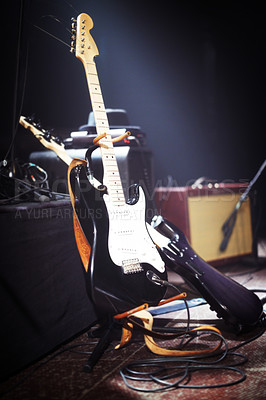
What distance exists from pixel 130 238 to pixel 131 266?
0.11 metres

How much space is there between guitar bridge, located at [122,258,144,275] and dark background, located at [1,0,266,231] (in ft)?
5.06

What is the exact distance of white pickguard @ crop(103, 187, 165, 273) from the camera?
4.49ft

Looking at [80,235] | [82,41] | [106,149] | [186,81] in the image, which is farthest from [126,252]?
[186,81]

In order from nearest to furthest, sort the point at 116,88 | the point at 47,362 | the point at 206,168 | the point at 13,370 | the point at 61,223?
the point at 13,370, the point at 47,362, the point at 61,223, the point at 116,88, the point at 206,168

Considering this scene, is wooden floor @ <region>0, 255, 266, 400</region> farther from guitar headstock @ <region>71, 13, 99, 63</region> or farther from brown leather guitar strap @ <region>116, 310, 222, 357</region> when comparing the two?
guitar headstock @ <region>71, 13, 99, 63</region>

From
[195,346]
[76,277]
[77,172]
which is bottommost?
[195,346]

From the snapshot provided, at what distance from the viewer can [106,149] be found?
5.06 feet

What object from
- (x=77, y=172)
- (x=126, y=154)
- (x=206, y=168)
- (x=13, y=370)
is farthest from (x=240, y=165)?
(x=13, y=370)

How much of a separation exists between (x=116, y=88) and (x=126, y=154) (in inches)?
53.7

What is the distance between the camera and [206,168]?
4.02 meters

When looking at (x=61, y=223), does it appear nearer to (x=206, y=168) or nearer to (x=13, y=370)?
(x=13, y=370)

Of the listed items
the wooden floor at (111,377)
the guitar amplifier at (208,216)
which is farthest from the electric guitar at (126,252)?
the guitar amplifier at (208,216)

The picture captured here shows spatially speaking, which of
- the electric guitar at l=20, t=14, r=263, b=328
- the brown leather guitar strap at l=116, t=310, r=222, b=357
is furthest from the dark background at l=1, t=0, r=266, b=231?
the brown leather guitar strap at l=116, t=310, r=222, b=357

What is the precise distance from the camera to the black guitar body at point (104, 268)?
4.17 ft
